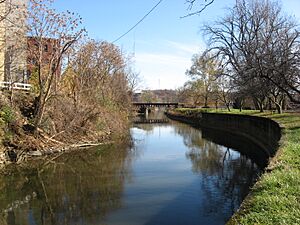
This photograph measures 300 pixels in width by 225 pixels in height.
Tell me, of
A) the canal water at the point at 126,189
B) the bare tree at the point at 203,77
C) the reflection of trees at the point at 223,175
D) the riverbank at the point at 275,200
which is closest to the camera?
the riverbank at the point at 275,200

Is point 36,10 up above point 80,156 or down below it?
above

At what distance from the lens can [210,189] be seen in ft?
42.2

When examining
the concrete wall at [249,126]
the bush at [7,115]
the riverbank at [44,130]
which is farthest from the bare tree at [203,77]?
the bush at [7,115]

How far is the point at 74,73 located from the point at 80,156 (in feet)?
35.2

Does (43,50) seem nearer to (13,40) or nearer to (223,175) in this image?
(13,40)

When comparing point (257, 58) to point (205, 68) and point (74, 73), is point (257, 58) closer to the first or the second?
point (74, 73)

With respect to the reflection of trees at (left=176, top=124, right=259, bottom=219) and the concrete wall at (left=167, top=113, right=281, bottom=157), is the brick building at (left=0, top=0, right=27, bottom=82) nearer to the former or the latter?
the reflection of trees at (left=176, top=124, right=259, bottom=219)

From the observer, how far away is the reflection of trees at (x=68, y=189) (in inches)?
398

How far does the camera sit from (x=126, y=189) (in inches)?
503

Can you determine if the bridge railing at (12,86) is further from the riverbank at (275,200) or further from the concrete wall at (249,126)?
the riverbank at (275,200)

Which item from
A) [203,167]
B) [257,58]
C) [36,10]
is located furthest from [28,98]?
[257,58]

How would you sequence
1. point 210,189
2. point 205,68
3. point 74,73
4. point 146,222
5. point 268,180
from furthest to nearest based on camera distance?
point 205,68, point 74,73, point 210,189, point 146,222, point 268,180

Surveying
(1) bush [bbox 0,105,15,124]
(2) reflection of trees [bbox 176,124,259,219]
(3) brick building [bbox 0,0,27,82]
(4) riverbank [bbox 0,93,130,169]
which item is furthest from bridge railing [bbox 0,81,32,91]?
(2) reflection of trees [bbox 176,124,259,219]

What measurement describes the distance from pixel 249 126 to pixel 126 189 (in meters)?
20.1
